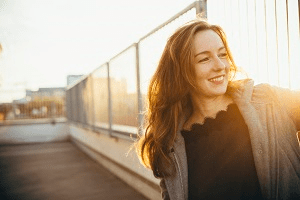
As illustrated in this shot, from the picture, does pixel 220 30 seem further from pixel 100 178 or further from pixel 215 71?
pixel 100 178

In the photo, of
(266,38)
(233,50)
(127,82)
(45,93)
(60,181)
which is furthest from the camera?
(45,93)

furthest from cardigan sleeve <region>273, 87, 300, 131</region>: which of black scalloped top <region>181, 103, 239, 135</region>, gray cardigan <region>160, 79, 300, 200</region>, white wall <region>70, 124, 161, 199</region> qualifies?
white wall <region>70, 124, 161, 199</region>

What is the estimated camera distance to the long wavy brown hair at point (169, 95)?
192cm

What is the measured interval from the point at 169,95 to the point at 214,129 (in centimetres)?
39

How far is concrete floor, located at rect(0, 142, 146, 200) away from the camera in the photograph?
584 cm

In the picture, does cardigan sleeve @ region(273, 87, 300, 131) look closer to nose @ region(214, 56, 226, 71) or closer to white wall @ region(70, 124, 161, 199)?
nose @ region(214, 56, 226, 71)

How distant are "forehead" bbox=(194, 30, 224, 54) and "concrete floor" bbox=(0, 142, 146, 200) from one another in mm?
3857

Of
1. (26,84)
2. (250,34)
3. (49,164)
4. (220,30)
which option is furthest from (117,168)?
(26,84)

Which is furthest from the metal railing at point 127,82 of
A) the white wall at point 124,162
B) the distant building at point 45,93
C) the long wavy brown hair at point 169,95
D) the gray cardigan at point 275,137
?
the distant building at point 45,93

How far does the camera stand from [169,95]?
2109mm

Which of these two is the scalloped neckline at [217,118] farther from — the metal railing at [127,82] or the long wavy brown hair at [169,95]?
the metal railing at [127,82]

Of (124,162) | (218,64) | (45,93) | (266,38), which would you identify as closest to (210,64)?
(218,64)

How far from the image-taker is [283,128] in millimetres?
1659

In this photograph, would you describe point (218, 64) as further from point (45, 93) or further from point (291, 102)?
point (45, 93)
